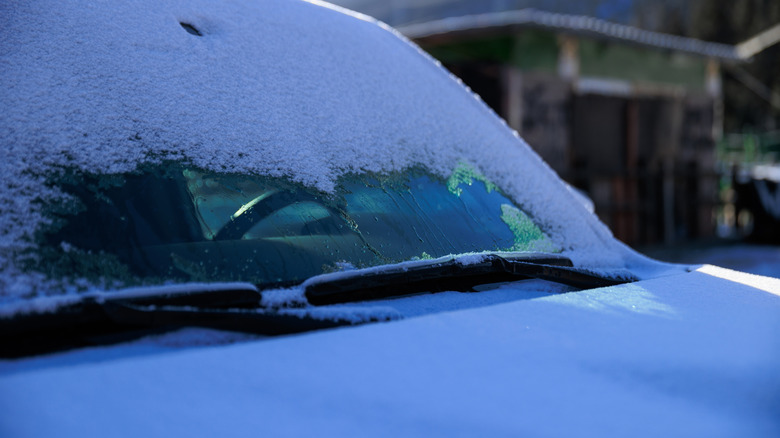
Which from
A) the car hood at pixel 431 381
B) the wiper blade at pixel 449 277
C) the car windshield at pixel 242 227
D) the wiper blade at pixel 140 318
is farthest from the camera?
the wiper blade at pixel 449 277

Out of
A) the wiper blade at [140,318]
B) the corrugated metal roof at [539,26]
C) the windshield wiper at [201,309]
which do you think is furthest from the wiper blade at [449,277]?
the corrugated metal roof at [539,26]

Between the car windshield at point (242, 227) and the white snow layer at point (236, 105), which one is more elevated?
the white snow layer at point (236, 105)

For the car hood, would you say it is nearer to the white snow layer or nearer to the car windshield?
the car windshield

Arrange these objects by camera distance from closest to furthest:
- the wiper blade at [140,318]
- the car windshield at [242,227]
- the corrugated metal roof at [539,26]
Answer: the wiper blade at [140,318] < the car windshield at [242,227] < the corrugated metal roof at [539,26]

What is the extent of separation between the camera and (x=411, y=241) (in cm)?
154

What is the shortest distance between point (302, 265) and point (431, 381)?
0.51m

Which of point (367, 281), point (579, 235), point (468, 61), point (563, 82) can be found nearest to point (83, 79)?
point (367, 281)

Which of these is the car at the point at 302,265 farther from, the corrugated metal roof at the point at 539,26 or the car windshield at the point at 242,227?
the corrugated metal roof at the point at 539,26

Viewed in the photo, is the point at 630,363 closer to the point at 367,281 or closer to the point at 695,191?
the point at 367,281

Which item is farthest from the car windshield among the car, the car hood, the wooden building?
the wooden building

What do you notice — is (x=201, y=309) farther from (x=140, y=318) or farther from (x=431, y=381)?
(x=431, y=381)

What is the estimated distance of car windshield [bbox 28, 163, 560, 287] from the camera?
1.18m

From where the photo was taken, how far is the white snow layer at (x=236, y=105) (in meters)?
1.29

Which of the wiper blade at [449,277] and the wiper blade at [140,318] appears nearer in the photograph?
the wiper blade at [140,318]
